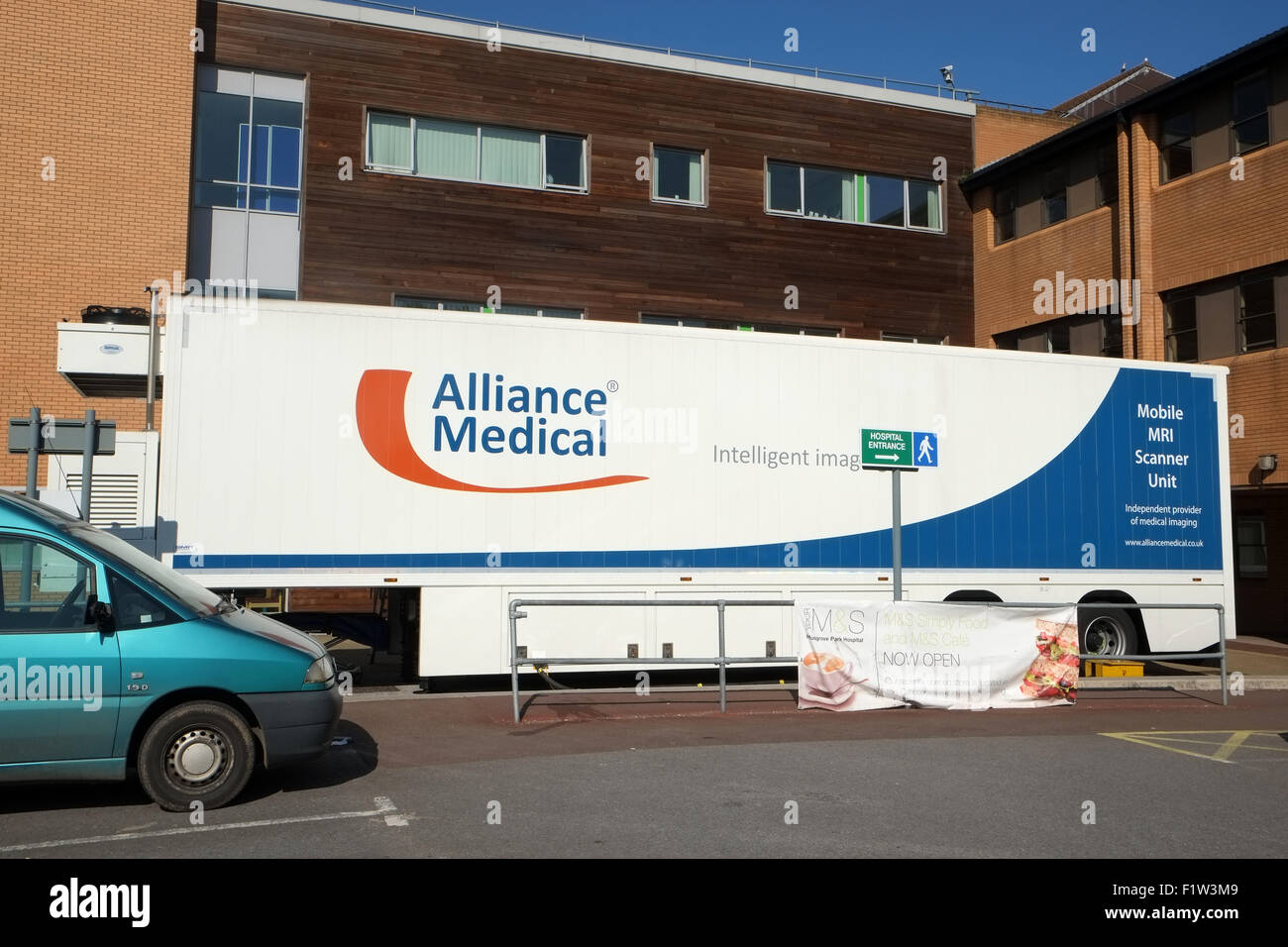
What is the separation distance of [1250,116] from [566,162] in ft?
42.5

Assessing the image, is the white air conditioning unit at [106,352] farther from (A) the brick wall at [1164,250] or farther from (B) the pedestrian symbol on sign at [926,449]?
(A) the brick wall at [1164,250]

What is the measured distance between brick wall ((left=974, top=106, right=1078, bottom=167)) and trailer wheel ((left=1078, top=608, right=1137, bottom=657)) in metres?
15.8

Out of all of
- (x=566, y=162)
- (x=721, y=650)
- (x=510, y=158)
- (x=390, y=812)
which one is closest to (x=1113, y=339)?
(x=566, y=162)

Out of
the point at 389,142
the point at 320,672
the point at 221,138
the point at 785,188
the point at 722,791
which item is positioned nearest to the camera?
the point at 320,672

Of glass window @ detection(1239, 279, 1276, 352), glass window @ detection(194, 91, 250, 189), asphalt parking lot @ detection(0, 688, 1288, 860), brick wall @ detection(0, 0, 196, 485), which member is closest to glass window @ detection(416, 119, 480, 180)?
glass window @ detection(194, 91, 250, 189)

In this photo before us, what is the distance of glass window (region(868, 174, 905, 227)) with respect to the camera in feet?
85.6

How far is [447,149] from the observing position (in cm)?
2277

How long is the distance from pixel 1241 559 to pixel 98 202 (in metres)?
22.8

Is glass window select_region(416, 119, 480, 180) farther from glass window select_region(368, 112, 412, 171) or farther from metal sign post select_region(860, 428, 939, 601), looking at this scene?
metal sign post select_region(860, 428, 939, 601)

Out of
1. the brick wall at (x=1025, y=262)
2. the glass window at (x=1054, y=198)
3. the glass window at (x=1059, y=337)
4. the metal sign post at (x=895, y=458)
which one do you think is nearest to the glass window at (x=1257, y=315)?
the brick wall at (x=1025, y=262)

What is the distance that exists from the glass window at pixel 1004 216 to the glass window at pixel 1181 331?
4.82 metres

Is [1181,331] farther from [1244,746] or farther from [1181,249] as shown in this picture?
[1244,746]

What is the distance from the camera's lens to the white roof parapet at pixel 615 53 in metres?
22.1

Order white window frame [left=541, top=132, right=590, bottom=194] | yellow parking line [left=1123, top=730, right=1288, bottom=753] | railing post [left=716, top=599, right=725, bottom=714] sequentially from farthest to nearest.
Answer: white window frame [left=541, top=132, right=590, bottom=194] < railing post [left=716, top=599, right=725, bottom=714] < yellow parking line [left=1123, top=730, right=1288, bottom=753]
